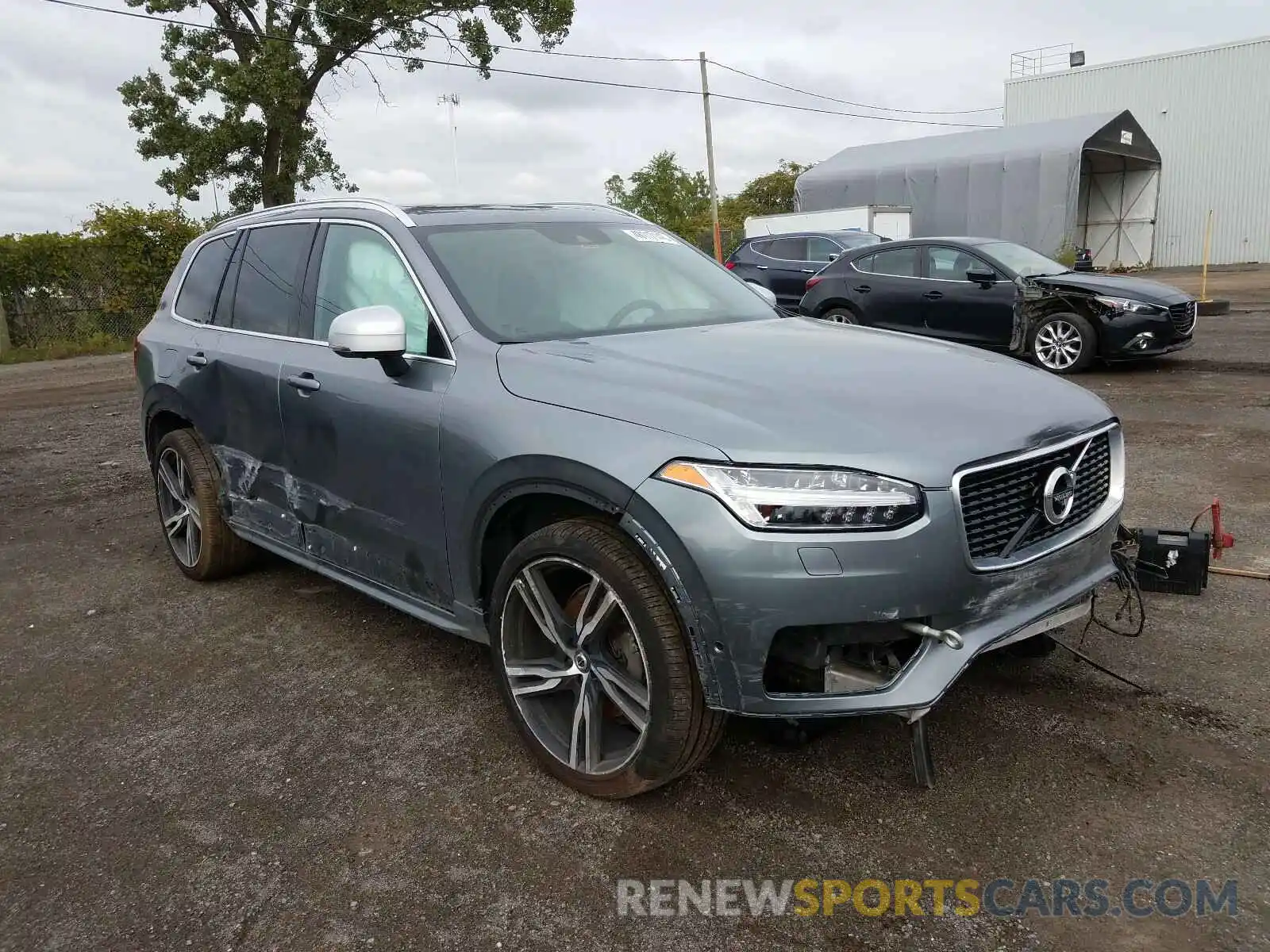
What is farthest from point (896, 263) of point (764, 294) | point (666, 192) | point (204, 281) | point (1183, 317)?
point (666, 192)

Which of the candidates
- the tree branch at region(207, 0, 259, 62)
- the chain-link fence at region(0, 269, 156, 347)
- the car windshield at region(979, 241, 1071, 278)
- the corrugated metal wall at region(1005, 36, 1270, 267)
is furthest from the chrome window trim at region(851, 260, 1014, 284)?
the corrugated metal wall at region(1005, 36, 1270, 267)

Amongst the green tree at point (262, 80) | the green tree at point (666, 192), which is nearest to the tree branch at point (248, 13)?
the green tree at point (262, 80)

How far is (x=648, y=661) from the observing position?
255 cm

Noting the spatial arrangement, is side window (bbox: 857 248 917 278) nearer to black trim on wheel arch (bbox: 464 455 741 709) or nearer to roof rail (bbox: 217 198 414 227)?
roof rail (bbox: 217 198 414 227)

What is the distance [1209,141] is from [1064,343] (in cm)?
2764

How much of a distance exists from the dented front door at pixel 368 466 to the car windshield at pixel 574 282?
0.35m

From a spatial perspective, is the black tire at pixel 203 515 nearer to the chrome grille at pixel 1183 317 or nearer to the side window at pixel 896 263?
the side window at pixel 896 263

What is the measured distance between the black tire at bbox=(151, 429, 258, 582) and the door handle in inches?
41.0

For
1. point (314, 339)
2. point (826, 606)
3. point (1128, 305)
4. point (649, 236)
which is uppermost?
point (649, 236)

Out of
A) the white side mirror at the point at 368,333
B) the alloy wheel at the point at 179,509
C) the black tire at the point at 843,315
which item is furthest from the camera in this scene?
the black tire at the point at 843,315

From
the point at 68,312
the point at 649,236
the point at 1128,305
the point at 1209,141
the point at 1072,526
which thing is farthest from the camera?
the point at 1209,141

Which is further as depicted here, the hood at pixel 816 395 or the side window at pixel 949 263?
the side window at pixel 949 263

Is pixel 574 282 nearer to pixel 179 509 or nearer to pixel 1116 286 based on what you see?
pixel 179 509

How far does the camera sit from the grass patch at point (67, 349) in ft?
59.1
